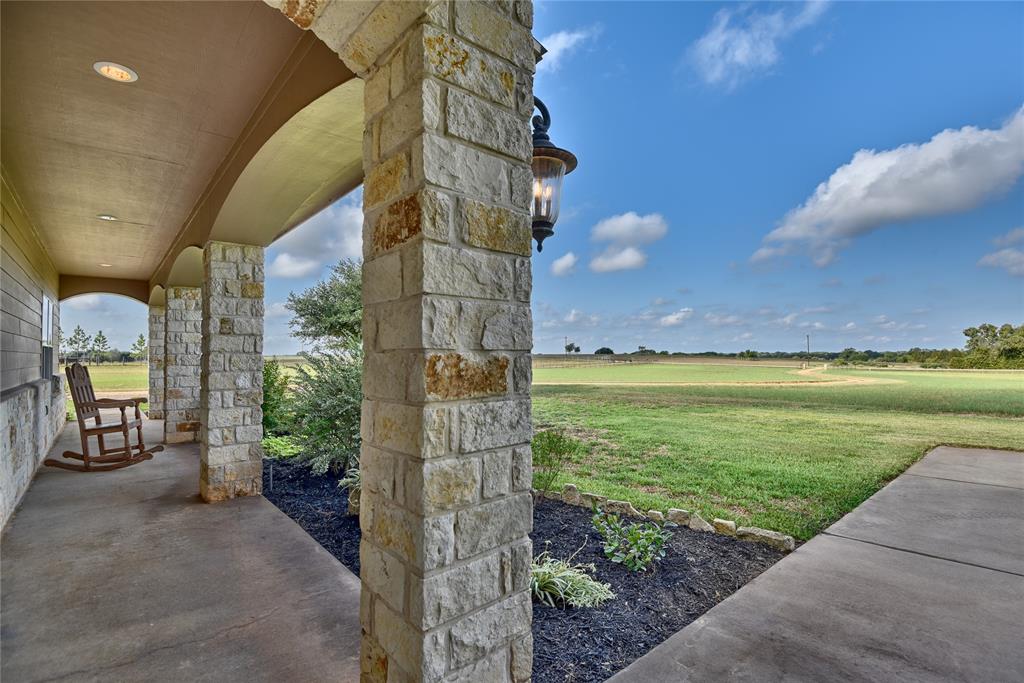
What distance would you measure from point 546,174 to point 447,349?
1434 mm

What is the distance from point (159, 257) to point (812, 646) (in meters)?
8.33

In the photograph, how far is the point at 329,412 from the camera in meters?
4.41

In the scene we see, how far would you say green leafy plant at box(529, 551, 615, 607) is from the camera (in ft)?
7.07

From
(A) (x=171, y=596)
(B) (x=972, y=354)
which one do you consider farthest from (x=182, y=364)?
(B) (x=972, y=354)

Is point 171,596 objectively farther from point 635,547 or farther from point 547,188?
point 547,188

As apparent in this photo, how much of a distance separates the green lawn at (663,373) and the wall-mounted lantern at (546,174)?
5645 mm

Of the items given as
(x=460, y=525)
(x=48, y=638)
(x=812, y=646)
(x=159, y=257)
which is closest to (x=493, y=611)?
(x=460, y=525)

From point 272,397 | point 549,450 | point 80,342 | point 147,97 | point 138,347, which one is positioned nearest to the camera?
point 147,97

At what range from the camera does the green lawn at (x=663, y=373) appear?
8148 mm

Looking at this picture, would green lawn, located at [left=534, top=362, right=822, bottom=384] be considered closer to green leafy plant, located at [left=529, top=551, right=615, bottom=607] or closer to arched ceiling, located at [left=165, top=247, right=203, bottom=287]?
arched ceiling, located at [left=165, top=247, right=203, bottom=287]

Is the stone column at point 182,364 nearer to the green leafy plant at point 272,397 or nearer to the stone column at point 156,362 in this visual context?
the green leafy plant at point 272,397

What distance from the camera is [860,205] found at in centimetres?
758

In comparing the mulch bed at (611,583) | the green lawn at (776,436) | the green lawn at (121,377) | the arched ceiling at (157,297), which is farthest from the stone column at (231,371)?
the green lawn at (121,377)

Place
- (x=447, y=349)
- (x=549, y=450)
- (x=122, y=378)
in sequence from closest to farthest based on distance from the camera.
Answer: (x=447, y=349)
(x=549, y=450)
(x=122, y=378)
